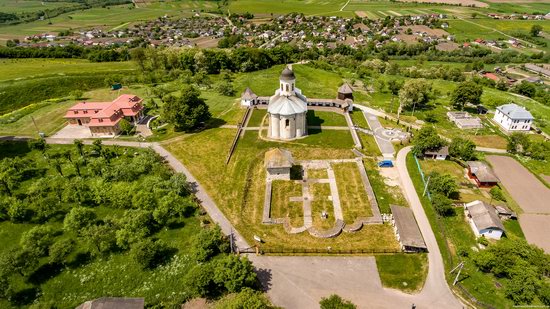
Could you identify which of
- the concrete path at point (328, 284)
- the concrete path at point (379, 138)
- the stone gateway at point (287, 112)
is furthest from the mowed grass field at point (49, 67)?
the concrete path at point (328, 284)

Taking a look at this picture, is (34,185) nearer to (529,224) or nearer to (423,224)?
(423,224)

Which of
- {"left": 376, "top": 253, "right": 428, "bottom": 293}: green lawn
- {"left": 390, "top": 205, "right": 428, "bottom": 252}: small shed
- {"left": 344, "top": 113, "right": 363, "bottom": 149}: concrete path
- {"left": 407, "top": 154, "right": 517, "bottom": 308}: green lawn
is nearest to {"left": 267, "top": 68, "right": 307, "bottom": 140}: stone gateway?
{"left": 344, "top": 113, "right": 363, "bottom": 149}: concrete path

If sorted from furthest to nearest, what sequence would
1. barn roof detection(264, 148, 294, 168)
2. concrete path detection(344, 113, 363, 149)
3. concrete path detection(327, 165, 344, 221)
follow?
1. concrete path detection(344, 113, 363, 149)
2. barn roof detection(264, 148, 294, 168)
3. concrete path detection(327, 165, 344, 221)

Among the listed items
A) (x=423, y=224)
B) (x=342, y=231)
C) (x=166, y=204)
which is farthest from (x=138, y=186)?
(x=423, y=224)

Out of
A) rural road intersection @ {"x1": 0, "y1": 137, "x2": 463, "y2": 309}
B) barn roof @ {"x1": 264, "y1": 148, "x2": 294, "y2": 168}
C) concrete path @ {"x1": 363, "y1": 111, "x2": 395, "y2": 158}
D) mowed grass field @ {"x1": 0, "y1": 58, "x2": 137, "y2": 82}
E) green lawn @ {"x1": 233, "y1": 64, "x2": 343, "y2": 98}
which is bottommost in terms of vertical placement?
rural road intersection @ {"x1": 0, "y1": 137, "x2": 463, "y2": 309}

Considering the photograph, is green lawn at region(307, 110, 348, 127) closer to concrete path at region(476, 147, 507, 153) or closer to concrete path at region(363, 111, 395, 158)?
concrete path at region(363, 111, 395, 158)

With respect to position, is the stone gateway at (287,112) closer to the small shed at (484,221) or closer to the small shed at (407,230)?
the small shed at (407,230)
